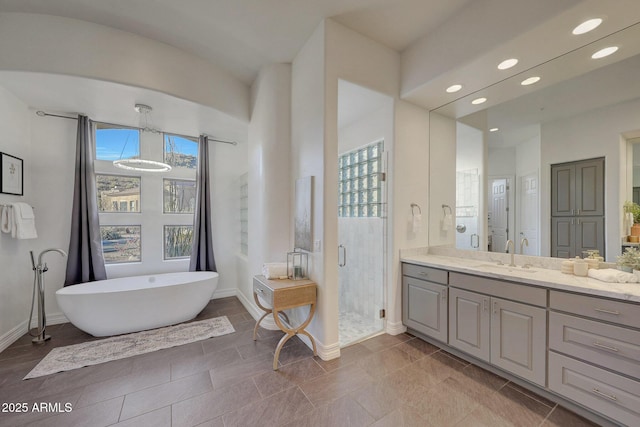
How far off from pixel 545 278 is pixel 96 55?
4472mm

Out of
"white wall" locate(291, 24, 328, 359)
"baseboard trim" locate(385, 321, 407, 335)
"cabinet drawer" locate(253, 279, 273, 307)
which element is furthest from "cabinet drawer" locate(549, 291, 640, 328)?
"cabinet drawer" locate(253, 279, 273, 307)

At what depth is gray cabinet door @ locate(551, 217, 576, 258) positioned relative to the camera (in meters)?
2.20

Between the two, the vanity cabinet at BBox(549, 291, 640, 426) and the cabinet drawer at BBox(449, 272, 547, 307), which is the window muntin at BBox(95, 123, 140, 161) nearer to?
the cabinet drawer at BBox(449, 272, 547, 307)

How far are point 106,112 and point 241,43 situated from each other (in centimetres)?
207

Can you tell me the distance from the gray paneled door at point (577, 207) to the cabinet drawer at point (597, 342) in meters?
0.75

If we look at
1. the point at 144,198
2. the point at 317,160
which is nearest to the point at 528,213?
the point at 317,160

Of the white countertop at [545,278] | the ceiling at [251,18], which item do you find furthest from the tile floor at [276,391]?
the ceiling at [251,18]

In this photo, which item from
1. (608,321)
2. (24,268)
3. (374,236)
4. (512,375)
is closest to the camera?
(608,321)

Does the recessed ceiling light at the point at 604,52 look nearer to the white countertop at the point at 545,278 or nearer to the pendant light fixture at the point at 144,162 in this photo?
the white countertop at the point at 545,278

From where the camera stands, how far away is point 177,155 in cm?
427

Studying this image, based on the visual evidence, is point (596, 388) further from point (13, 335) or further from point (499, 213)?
point (13, 335)

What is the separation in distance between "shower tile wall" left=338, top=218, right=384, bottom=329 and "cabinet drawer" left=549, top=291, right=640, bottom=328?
5.22ft

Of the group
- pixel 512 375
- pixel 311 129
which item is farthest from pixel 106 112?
pixel 512 375

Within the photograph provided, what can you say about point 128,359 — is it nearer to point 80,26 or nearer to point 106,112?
point 106,112
